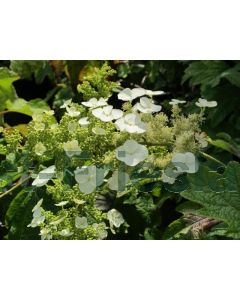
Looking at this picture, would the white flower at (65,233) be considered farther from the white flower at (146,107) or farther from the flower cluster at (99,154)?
the white flower at (146,107)

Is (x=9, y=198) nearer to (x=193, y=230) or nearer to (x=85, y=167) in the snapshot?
(x=85, y=167)

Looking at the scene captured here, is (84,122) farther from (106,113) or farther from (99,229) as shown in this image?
(99,229)

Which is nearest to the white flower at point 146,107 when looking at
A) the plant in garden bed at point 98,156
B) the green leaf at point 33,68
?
the plant in garden bed at point 98,156

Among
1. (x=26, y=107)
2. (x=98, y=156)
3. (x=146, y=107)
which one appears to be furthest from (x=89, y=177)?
(x=26, y=107)

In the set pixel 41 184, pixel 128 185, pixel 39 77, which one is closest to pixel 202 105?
pixel 128 185

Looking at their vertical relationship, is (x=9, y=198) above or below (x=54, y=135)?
below

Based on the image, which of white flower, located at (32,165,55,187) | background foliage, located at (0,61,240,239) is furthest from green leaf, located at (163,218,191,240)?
white flower, located at (32,165,55,187)
